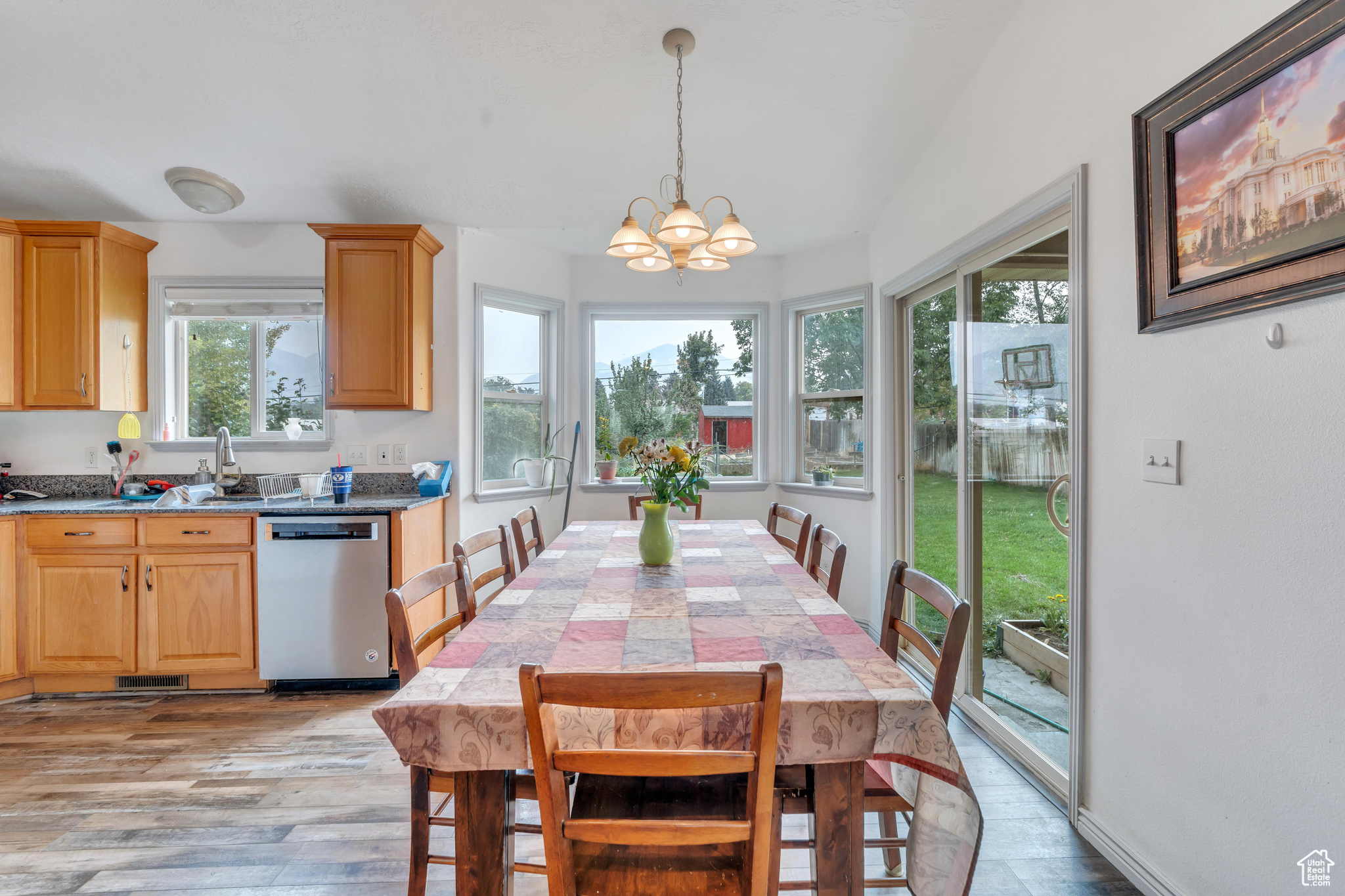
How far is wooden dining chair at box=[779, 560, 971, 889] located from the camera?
1.22 metres

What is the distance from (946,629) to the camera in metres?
1.45

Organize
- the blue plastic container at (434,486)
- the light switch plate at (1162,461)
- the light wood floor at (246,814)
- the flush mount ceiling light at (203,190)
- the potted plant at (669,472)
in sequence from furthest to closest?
the blue plastic container at (434,486), the flush mount ceiling light at (203,190), the potted plant at (669,472), the light wood floor at (246,814), the light switch plate at (1162,461)

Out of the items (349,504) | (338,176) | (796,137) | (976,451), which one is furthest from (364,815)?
(796,137)

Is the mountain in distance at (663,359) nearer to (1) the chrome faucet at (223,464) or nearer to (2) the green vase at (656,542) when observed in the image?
(1) the chrome faucet at (223,464)

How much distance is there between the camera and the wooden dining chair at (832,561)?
189 cm

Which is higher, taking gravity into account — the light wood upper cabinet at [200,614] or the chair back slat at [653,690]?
the chair back slat at [653,690]

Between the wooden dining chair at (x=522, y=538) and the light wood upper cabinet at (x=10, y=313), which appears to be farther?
the light wood upper cabinet at (x=10, y=313)

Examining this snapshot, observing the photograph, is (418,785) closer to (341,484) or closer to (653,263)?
(653,263)

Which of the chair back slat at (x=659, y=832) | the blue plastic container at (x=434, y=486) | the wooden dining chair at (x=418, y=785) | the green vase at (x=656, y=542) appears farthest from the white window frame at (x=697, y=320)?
the chair back slat at (x=659, y=832)

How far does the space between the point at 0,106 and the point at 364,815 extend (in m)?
3.16

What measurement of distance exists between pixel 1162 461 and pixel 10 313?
4.80 meters

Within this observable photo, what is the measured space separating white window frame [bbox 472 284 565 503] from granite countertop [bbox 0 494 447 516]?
68 centimetres

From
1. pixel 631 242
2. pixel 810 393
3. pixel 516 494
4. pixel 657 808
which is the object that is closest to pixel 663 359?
pixel 810 393

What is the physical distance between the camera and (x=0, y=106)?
2.50 meters
